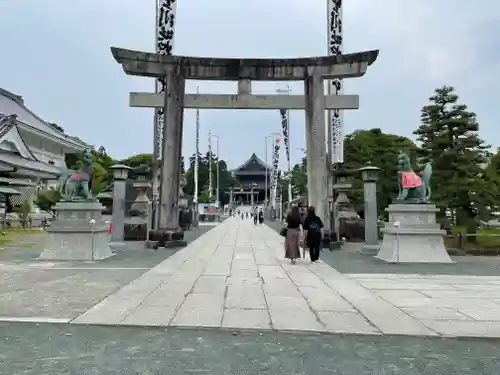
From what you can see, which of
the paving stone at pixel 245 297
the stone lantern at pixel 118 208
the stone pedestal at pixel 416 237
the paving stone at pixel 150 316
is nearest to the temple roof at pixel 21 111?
the stone lantern at pixel 118 208

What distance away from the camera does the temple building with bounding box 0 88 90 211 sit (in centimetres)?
3145

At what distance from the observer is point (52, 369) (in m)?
3.98

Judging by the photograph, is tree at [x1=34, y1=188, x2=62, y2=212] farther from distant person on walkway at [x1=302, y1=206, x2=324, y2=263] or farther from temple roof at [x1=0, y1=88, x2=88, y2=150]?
distant person on walkway at [x1=302, y1=206, x2=324, y2=263]

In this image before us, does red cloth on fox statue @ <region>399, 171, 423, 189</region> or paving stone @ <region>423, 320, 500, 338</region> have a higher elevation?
red cloth on fox statue @ <region>399, 171, 423, 189</region>

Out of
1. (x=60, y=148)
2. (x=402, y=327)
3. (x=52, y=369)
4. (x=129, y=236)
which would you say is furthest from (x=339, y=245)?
(x=60, y=148)

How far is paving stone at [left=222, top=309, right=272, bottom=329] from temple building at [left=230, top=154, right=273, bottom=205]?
84.5 metres

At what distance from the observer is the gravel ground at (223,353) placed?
160 inches

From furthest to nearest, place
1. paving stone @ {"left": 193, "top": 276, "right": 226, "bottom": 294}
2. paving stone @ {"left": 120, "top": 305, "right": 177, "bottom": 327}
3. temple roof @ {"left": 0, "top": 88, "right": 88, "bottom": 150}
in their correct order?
1. temple roof @ {"left": 0, "top": 88, "right": 88, "bottom": 150}
2. paving stone @ {"left": 193, "top": 276, "right": 226, "bottom": 294}
3. paving stone @ {"left": 120, "top": 305, "right": 177, "bottom": 327}

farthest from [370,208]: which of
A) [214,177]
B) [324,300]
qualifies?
[214,177]

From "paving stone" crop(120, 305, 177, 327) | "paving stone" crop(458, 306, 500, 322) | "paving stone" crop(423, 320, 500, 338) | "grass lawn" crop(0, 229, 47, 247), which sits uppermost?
"grass lawn" crop(0, 229, 47, 247)

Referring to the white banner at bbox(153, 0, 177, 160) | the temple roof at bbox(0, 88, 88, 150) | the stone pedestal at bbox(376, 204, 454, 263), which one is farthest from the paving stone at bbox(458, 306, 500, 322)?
the temple roof at bbox(0, 88, 88, 150)

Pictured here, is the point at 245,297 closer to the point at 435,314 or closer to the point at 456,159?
the point at 435,314

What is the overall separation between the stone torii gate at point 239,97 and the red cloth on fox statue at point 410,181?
334 centimetres

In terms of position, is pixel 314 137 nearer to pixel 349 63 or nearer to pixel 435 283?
pixel 349 63
